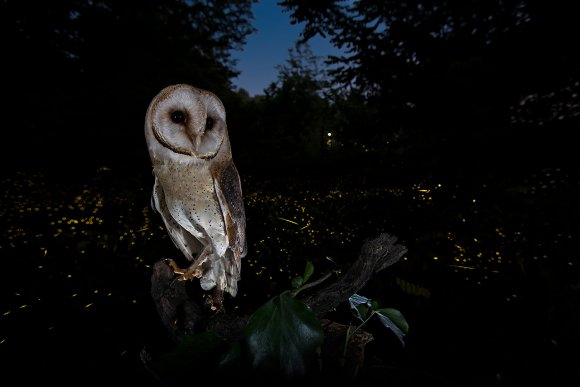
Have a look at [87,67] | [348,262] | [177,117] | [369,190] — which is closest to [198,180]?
[177,117]

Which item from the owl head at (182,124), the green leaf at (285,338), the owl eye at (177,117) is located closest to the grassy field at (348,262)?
the green leaf at (285,338)

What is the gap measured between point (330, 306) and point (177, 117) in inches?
41.2

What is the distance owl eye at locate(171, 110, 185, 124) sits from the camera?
1.10 metres

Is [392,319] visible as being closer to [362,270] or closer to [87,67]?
[362,270]

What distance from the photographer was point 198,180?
3.85ft

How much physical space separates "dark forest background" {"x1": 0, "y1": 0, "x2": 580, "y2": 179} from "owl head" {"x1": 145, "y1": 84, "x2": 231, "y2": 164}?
196 cm

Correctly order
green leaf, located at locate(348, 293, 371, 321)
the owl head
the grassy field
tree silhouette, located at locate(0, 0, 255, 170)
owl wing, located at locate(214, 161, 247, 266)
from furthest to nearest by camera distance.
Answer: tree silhouette, located at locate(0, 0, 255, 170), the grassy field, owl wing, located at locate(214, 161, 247, 266), the owl head, green leaf, located at locate(348, 293, 371, 321)

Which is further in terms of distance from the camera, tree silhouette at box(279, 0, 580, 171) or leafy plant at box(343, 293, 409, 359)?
tree silhouette at box(279, 0, 580, 171)

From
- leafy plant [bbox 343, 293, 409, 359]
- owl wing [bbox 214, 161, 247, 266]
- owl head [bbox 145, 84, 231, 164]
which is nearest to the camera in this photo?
leafy plant [bbox 343, 293, 409, 359]

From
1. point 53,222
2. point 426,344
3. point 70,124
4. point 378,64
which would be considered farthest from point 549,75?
point 70,124

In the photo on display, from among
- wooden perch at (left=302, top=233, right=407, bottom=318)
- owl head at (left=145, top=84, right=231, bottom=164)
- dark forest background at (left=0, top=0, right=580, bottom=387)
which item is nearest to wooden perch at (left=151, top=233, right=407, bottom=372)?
wooden perch at (left=302, top=233, right=407, bottom=318)

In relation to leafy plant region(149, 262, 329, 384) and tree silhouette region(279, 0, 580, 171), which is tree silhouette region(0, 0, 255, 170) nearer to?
tree silhouette region(279, 0, 580, 171)

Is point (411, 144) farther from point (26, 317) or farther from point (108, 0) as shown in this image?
point (108, 0)

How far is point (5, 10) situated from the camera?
2744 millimetres
